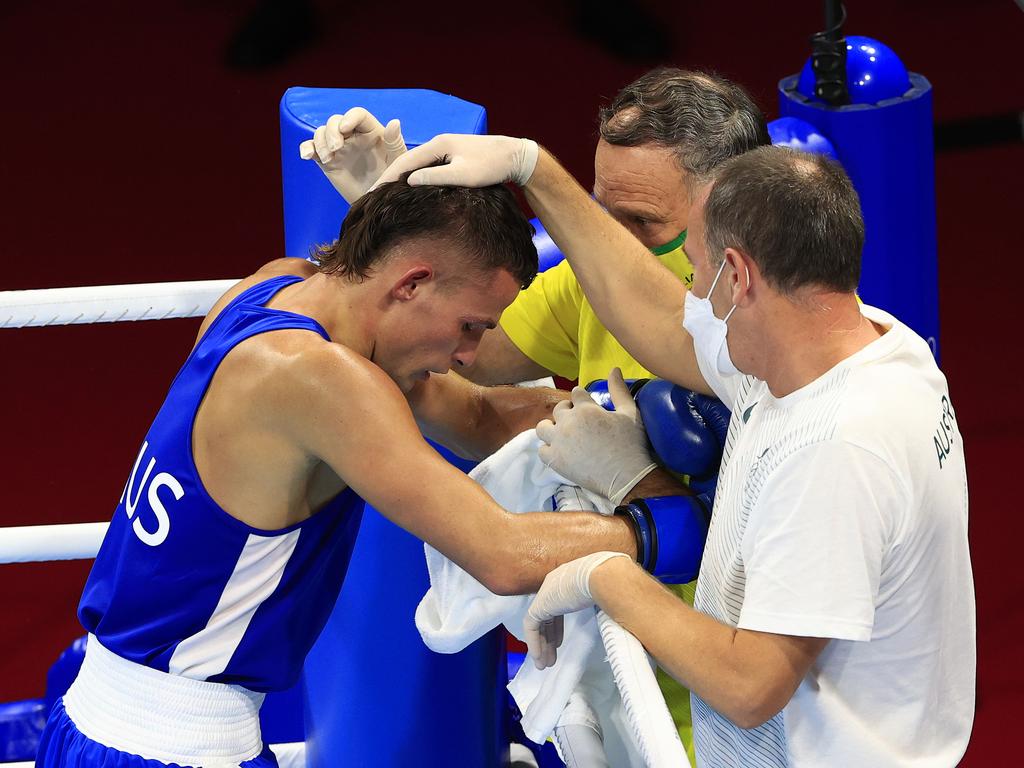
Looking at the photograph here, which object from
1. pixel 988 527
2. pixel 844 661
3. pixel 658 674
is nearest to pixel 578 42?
pixel 988 527

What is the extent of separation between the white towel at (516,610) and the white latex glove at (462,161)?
357 mm

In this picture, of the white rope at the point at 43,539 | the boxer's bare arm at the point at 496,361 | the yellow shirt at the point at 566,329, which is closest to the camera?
the yellow shirt at the point at 566,329

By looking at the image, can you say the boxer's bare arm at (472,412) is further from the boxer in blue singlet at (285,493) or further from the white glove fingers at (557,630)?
the white glove fingers at (557,630)

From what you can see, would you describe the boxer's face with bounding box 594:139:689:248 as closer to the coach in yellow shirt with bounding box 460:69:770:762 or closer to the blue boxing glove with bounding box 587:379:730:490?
the coach in yellow shirt with bounding box 460:69:770:762

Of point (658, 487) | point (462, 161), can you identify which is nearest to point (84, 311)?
point (462, 161)

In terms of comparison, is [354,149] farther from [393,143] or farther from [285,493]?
[285,493]

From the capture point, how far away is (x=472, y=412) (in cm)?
217

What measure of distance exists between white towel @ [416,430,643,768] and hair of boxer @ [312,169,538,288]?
0.88 feet

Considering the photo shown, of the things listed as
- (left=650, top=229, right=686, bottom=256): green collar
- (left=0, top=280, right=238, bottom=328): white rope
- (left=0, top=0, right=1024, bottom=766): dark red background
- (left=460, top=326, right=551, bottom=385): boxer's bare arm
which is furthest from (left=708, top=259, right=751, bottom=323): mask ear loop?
(left=0, top=0, right=1024, bottom=766): dark red background

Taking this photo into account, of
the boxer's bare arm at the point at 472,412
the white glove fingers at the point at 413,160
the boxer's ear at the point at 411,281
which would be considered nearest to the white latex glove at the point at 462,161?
the white glove fingers at the point at 413,160

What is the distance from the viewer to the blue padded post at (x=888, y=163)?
8.69 feet

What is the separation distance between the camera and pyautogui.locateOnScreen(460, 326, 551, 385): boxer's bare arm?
2412 mm

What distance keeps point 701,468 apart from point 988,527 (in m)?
2.11

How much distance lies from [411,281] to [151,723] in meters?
0.66
